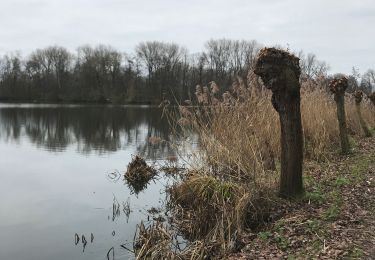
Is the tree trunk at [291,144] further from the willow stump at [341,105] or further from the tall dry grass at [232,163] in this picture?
the willow stump at [341,105]

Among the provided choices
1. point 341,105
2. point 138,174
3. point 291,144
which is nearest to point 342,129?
point 341,105

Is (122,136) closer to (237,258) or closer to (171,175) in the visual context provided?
(171,175)

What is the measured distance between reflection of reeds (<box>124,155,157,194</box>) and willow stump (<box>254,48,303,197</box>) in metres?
7.37

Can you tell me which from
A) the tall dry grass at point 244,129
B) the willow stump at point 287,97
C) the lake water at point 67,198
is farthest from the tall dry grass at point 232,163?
the lake water at point 67,198

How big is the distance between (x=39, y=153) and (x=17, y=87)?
245ft

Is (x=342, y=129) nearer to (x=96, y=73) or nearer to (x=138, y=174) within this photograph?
(x=138, y=174)

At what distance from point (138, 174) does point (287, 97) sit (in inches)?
334

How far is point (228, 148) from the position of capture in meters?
9.40

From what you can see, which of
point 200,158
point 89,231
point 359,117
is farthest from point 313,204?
point 359,117

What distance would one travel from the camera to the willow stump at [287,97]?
6953 mm

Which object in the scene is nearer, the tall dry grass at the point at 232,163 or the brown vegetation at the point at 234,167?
the brown vegetation at the point at 234,167

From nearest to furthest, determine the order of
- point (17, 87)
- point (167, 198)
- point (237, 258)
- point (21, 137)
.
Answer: point (237, 258) → point (167, 198) → point (21, 137) → point (17, 87)

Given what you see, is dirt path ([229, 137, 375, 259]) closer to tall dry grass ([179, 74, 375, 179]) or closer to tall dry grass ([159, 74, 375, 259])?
tall dry grass ([159, 74, 375, 259])

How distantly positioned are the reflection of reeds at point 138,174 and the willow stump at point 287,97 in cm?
737
